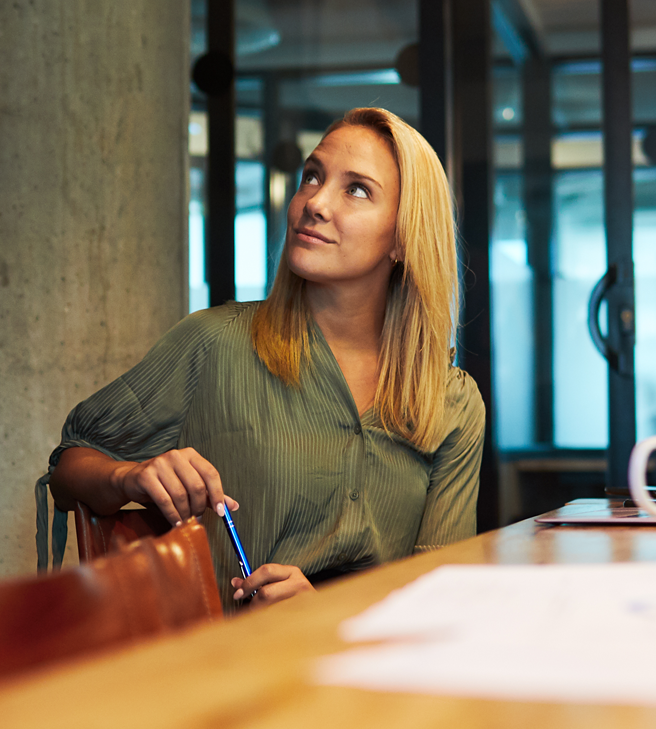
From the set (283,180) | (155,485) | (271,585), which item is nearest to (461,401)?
(271,585)

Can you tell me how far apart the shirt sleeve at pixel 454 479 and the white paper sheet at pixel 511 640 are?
2.77 feet

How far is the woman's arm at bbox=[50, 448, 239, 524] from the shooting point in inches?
41.1

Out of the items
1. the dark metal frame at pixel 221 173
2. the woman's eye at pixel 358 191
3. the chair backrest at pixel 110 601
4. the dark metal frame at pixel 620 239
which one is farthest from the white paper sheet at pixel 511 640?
the dark metal frame at pixel 221 173

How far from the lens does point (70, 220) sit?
2.45 metres

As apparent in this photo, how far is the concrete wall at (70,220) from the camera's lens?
7.68 feet

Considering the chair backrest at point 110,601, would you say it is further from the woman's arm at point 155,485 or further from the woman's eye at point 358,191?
the woman's eye at point 358,191

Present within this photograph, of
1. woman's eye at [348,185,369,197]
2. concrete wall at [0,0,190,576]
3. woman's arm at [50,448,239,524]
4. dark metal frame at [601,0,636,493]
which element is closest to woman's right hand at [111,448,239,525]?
woman's arm at [50,448,239,524]

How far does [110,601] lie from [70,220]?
6.71ft

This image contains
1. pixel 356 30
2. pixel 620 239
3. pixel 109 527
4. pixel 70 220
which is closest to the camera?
pixel 109 527

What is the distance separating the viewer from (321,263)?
1.49 meters

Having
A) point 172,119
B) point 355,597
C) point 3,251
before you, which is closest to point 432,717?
point 355,597

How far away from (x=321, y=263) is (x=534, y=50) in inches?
91.1

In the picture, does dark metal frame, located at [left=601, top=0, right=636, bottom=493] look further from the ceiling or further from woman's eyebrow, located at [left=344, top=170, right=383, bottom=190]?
woman's eyebrow, located at [left=344, top=170, right=383, bottom=190]

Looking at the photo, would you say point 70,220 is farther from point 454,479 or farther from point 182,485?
point 182,485
